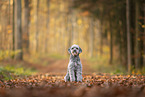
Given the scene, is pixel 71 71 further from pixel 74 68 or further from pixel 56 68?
pixel 56 68

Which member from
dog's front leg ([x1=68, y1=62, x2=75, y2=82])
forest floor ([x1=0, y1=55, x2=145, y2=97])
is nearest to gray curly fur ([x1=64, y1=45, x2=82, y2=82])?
dog's front leg ([x1=68, y1=62, x2=75, y2=82])

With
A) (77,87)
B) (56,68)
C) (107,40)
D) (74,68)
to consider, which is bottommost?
(77,87)

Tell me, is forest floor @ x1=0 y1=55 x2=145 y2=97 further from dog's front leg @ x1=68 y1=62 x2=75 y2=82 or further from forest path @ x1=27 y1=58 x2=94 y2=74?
forest path @ x1=27 y1=58 x2=94 y2=74

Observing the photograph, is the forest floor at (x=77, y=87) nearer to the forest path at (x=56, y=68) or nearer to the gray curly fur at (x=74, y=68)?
the gray curly fur at (x=74, y=68)

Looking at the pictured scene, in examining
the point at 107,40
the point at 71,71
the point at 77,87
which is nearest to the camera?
the point at 77,87

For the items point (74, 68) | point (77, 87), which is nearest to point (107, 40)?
point (74, 68)

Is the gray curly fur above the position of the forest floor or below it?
above

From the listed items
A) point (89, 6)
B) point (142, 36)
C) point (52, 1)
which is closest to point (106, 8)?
point (89, 6)

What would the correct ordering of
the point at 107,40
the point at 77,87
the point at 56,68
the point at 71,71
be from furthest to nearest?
the point at 107,40 → the point at 56,68 → the point at 71,71 → the point at 77,87

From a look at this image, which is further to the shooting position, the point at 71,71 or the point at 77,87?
the point at 71,71

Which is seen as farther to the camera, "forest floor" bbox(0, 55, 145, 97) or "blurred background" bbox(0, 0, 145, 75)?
"blurred background" bbox(0, 0, 145, 75)

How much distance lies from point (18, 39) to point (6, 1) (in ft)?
22.9

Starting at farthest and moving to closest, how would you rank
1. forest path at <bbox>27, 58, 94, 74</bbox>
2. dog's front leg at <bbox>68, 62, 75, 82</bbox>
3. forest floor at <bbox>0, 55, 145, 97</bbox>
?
forest path at <bbox>27, 58, 94, 74</bbox>
dog's front leg at <bbox>68, 62, 75, 82</bbox>
forest floor at <bbox>0, 55, 145, 97</bbox>

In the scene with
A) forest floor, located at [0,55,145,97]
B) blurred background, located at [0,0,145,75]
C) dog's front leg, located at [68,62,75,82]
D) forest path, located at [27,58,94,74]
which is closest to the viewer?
forest floor, located at [0,55,145,97]
